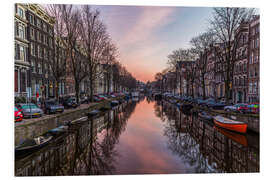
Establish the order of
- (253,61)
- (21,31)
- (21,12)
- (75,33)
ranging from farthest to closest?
(253,61), (21,31), (21,12), (75,33)

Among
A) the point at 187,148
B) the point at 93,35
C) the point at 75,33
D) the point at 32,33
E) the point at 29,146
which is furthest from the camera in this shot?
the point at 32,33

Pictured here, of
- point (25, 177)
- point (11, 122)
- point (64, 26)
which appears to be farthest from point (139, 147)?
point (64, 26)

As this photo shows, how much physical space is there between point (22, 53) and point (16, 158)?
2293 centimetres

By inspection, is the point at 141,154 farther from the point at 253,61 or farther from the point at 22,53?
the point at 253,61

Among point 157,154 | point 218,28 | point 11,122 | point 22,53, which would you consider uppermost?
point 218,28

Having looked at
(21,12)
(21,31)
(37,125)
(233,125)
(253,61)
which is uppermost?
(21,12)

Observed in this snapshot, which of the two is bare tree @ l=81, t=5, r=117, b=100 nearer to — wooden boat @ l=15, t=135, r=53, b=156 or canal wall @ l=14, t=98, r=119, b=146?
canal wall @ l=14, t=98, r=119, b=146

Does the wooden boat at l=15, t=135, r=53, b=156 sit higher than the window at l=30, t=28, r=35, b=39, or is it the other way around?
the window at l=30, t=28, r=35, b=39

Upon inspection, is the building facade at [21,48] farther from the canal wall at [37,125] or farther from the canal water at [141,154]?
the canal water at [141,154]

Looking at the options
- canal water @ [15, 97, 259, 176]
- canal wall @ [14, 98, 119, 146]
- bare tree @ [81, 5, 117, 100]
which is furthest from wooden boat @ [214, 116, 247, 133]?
bare tree @ [81, 5, 117, 100]

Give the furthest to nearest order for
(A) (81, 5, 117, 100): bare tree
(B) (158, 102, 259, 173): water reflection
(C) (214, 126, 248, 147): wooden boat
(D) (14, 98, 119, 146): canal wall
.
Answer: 1. (A) (81, 5, 117, 100): bare tree
2. (C) (214, 126, 248, 147): wooden boat
3. (D) (14, 98, 119, 146): canal wall
4. (B) (158, 102, 259, 173): water reflection

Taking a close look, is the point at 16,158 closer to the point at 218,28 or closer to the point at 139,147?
the point at 139,147

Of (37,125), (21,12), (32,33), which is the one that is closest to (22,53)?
(32,33)

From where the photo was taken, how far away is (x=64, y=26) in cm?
2038
